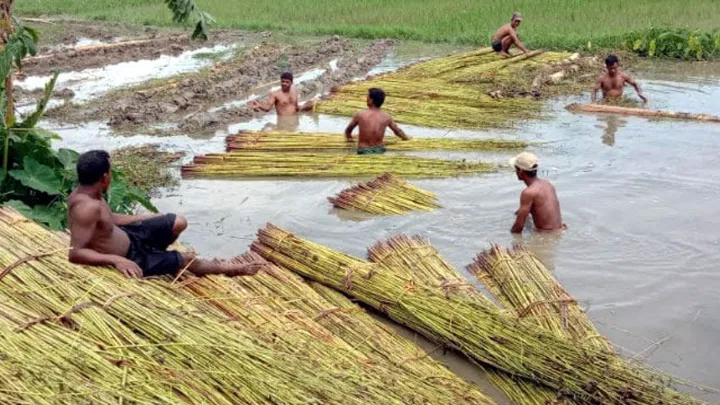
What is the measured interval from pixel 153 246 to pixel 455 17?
17720 millimetres

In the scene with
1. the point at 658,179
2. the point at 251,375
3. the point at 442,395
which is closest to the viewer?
the point at 251,375

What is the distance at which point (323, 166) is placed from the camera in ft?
27.9

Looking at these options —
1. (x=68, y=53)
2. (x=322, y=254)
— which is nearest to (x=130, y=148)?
(x=322, y=254)

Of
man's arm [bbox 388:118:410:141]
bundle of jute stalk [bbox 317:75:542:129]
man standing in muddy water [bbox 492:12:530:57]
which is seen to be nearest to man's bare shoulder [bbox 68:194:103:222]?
man's arm [bbox 388:118:410:141]

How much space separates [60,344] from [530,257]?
127 inches

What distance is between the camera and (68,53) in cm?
1800

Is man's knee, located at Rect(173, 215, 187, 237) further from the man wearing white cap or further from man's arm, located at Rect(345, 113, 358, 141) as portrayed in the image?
man's arm, located at Rect(345, 113, 358, 141)

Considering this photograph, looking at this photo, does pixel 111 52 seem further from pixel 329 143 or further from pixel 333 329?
pixel 333 329

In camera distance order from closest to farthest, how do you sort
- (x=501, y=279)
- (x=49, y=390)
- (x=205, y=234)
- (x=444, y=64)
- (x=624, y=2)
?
(x=49, y=390)
(x=501, y=279)
(x=205, y=234)
(x=444, y=64)
(x=624, y=2)

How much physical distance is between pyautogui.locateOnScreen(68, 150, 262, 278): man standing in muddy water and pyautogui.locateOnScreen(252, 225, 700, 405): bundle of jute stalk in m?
0.76

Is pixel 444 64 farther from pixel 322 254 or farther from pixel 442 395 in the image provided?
pixel 442 395

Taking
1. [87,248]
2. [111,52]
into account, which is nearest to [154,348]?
[87,248]

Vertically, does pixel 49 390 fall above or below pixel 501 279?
above

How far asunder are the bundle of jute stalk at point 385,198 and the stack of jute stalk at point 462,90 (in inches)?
112
